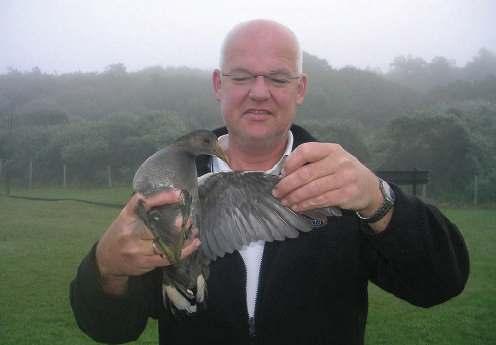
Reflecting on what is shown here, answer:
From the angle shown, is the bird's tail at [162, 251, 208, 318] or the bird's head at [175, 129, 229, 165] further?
the bird's head at [175, 129, 229, 165]

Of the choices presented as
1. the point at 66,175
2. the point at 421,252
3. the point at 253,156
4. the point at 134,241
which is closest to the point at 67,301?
the point at 253,156

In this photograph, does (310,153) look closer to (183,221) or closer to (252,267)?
(183,221)

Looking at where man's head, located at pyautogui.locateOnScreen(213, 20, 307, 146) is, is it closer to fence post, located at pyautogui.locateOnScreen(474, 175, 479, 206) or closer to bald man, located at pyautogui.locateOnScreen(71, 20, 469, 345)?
bald man, located at pyautogui.locateOnScreen(71, 20, 469, 345)

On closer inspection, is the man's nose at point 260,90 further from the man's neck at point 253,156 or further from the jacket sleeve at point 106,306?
the jacket sleeve at point 106,306

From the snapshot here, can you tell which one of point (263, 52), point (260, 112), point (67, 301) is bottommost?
point (67, 301)

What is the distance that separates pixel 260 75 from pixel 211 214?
874mm

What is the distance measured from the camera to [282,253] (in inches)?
100

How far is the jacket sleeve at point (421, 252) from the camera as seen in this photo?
77.4 inches

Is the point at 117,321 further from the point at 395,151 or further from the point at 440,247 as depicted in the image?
the point at 395,151

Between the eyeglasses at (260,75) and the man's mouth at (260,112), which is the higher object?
the eyeglasses at (260,75)

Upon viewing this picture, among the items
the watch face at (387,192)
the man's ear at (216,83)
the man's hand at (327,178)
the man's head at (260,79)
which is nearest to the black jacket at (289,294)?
the watch face at (387,192)

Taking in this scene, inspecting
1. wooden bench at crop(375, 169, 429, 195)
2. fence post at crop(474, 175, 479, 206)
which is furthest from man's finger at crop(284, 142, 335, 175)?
fence post at crop(474, 175, 479, 206)

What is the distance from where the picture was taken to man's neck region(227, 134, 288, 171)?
3.02m

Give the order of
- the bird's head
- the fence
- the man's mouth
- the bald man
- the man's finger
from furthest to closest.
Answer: the fence, the man's mouth, the bird's head, the bald man, the man's finger
